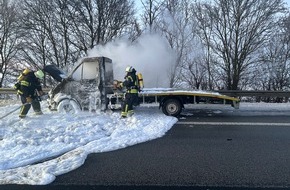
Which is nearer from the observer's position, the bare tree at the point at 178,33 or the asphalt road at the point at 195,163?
the asphalt road at the point at 195,163

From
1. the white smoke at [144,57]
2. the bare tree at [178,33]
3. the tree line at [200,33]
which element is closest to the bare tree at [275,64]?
the tree line at [200,33]

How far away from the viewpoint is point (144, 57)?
18281 mm

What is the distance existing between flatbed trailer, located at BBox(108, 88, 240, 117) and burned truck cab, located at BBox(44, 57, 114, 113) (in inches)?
18.6

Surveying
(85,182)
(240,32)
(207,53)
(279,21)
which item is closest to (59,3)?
(207,53)

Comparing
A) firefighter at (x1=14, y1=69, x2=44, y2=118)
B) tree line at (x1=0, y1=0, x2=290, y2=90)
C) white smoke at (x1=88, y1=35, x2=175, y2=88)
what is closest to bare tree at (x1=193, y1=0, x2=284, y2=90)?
tree line at (x1=0, y1=0, x2=290, y2=90)

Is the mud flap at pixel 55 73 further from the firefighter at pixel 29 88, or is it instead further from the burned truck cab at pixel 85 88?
the firefighter at pixel 29 88

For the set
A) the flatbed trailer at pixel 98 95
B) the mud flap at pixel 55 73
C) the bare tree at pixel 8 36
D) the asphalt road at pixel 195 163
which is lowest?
the asphalt road at pixel 195 163

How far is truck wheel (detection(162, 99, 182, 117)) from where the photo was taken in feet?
43.4

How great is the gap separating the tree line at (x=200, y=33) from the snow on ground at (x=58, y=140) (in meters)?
20.5

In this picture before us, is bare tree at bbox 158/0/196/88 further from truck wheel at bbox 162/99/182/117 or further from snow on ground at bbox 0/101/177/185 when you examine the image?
snow on ground at bbox 0/101/177/185

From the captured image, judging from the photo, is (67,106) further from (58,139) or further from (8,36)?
(8,36)

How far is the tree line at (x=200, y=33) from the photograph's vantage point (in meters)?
32.0

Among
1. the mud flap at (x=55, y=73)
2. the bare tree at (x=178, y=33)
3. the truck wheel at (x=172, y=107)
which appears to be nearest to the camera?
the truck wheel at (x=172, y=107)

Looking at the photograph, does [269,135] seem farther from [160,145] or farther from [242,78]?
[242,78]
